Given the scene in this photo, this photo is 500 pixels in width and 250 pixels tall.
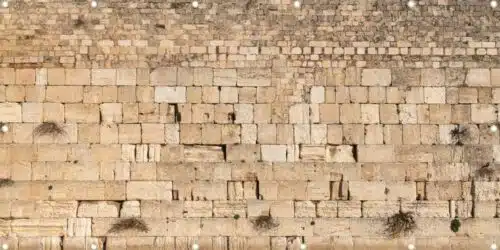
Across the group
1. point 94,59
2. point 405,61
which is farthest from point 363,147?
point 94,59

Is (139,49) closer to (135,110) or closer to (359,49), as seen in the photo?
(135,110)

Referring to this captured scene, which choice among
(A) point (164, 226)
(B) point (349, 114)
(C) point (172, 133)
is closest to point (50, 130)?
(C) point (172, 133)

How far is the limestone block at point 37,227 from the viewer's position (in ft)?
24.2

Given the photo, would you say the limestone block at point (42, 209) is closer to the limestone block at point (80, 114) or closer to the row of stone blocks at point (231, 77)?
the limestone block at point (80, 114)

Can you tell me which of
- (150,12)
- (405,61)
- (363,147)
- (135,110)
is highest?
(150,12)

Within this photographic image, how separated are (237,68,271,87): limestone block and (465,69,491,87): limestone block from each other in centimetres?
265

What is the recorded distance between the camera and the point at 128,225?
7.41m

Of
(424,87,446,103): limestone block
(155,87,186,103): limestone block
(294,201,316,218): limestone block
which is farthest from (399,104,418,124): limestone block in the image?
(155,87,186,103): limestone block

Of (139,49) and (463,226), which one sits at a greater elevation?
(139,49)

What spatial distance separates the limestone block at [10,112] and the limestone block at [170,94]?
1779 millimetres

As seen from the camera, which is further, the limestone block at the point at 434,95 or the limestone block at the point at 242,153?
the limestone block at the point at 434,95

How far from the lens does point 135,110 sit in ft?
24.7

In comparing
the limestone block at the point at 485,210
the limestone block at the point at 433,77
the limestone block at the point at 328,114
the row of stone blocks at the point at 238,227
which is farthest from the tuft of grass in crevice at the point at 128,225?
the limestone block at the point at 485,210

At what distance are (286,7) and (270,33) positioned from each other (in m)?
0.41
